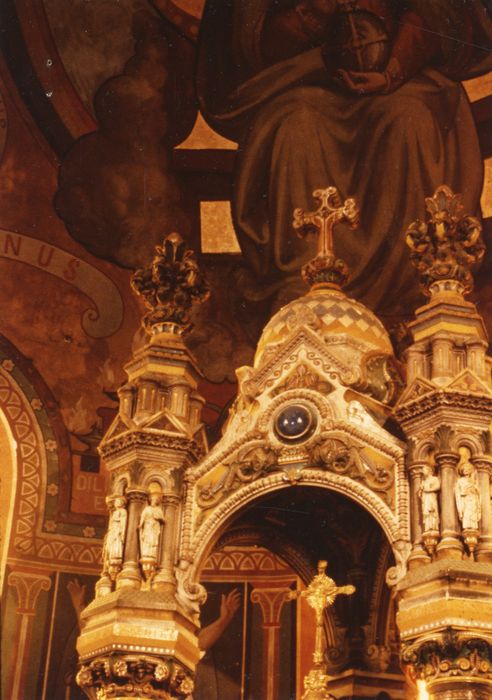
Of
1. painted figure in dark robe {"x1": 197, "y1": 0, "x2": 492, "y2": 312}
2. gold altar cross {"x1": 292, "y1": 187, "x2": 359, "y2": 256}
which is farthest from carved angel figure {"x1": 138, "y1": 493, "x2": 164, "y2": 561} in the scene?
painted figure in dark robe {"x1": 197, "y1": 0, "x2": 492, "y2": 312}

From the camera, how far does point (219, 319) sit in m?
15.1

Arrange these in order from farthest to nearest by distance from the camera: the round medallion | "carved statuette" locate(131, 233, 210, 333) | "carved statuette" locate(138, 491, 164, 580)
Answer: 1. "carved statuette" locate(131, 233, 210, 333)
2. the round medallion
3. "carved statuette" locate(138, 491, 164, 580)

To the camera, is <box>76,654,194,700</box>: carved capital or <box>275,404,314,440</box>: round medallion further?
<box>275,404,314,440</box>: round medallion

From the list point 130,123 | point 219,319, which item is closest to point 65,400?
point 219,319

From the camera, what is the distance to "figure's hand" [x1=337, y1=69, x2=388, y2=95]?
1510 centimetres

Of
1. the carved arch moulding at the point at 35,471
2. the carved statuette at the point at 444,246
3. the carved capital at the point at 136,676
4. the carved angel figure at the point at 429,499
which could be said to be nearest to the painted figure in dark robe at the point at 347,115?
the carved arch moulding at the point at 35,471

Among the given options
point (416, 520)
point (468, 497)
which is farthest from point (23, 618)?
point (468, 497)

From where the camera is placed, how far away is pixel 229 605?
14008 mm

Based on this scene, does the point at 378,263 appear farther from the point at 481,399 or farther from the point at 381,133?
the point at 481,399

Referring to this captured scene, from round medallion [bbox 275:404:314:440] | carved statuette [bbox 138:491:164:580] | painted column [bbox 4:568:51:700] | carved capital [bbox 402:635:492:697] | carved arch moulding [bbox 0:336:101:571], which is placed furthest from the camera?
carved arch moulding [bbox 0:336:101:571]

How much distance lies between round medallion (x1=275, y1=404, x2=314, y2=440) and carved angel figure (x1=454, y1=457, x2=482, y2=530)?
120cm

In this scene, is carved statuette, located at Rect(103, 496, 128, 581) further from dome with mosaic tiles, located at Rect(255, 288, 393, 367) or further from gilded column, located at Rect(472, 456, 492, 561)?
gilded column, located at Rect(472, 456, 492, 561)

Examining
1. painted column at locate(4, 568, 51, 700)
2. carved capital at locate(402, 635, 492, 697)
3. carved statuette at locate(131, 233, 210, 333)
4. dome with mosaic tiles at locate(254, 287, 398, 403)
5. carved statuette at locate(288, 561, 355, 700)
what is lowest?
carved capital at locate(402, 635, 492, 697)

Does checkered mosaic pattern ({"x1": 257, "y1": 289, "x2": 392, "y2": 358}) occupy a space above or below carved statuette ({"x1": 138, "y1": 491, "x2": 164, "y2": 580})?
above
